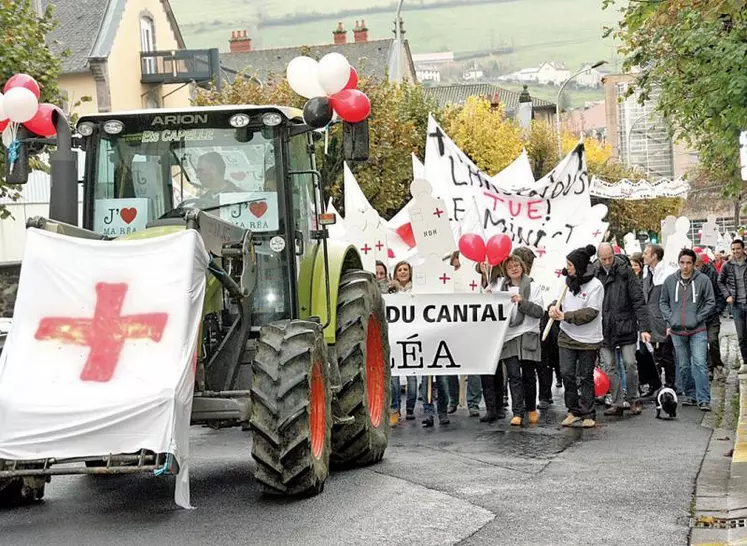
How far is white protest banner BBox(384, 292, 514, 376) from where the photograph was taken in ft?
46.4

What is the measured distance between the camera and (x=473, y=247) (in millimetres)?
14617

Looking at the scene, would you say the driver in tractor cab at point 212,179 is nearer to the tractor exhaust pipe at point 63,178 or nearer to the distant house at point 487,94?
the tractor exhaust pipe at point 63,178

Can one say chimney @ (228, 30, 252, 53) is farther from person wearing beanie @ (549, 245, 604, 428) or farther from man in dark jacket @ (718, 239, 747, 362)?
person wearing beanie @ (549, 245, 604, 428)

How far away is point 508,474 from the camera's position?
1031 cm

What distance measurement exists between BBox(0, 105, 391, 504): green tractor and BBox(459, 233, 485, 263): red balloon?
11.8ft

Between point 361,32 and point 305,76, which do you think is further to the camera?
point 361,32

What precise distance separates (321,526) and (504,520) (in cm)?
110

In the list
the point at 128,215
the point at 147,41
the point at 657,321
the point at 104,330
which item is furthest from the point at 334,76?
the point at 147,41

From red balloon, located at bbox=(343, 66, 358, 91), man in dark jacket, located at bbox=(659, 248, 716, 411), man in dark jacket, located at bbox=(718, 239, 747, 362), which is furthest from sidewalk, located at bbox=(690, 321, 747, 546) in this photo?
red balloon, located at bbox=(343, 66, 358, 91)

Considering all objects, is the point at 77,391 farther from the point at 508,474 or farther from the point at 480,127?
the point at 480,127

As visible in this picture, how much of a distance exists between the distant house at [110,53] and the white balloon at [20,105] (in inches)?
A: 1105

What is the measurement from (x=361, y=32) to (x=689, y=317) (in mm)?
60256

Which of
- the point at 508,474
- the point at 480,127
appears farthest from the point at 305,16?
the point at 508,474

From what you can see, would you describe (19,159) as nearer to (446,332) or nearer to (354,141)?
(354,141)
